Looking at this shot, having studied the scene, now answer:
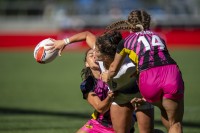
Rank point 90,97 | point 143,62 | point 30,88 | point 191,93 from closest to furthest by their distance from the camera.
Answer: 1. point 143,62
2. point 90,97
3. point 191,93
4. point 30,88

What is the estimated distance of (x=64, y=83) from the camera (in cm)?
1752

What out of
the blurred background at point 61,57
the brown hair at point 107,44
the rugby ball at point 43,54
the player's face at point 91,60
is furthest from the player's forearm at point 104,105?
the blurred background at point 61,57

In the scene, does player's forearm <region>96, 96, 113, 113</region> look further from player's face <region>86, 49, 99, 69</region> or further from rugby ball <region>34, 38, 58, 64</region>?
rugby ball <region>34, 38, 58, 64</region>

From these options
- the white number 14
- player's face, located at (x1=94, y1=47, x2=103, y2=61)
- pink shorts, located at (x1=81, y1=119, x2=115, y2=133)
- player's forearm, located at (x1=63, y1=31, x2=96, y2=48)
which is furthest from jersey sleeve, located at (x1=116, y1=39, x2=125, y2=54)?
pink shorts, located at (x1=81, y1=119, x2=115, y2=133)

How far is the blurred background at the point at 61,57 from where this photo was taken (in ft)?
34.5

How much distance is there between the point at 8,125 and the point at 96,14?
22.5m

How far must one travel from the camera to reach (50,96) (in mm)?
14414

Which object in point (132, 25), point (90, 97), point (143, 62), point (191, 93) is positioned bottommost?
point (191, 93)

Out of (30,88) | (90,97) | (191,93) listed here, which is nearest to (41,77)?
(30,88)

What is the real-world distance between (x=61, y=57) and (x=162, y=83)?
21016 millimetres

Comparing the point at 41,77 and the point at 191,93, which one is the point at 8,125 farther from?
the point at 41,77

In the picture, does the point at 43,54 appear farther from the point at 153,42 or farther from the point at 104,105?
the point at 153,42

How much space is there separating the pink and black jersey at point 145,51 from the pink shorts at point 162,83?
73 millimetres

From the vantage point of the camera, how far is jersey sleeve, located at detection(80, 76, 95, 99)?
22.4 ft
